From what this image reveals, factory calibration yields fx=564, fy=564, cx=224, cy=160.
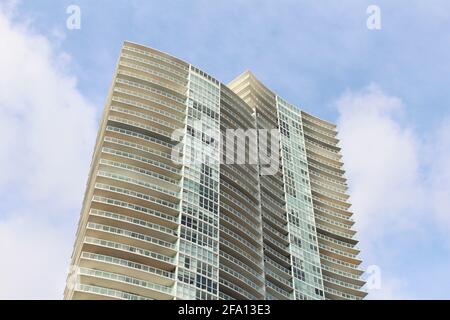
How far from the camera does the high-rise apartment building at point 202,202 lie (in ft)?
273

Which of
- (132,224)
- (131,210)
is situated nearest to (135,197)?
(131,210)

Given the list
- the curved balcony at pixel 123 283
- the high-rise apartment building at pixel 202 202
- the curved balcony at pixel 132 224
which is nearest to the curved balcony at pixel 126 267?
the high-rise apartment building at pixel 202 202

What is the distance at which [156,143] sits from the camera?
9900 cm

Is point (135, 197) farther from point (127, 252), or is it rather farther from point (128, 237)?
point (127, 252)

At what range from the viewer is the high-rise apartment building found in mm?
83312

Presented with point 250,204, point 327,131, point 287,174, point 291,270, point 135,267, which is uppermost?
point 327,131

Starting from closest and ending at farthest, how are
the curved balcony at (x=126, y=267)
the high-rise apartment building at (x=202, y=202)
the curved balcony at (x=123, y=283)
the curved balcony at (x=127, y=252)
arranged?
the curved balcony at (x=123, y=283)
the curved balcony at (x=126, y=267)
the curved balcony at (x=127, y=252)
the high-rise apartment building at (x=202, y=202)

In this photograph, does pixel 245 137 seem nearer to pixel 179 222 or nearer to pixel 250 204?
pixel 250 204

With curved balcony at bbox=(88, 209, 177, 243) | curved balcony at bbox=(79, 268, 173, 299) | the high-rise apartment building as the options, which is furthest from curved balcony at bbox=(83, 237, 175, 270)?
curved balcony at bbox=(79, 268, 173, 299)

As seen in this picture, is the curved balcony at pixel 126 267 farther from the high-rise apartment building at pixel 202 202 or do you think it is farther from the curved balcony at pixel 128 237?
the curved balcony at pixel 128 237

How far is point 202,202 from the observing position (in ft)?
318

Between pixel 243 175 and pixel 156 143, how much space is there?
66.0ft

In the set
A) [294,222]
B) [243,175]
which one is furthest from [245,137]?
[294,222]

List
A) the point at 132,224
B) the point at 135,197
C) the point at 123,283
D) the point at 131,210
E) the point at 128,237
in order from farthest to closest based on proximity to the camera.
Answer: the point at 135,197 < the point at 131,210 < the point at 132,224 < the point at 128,237 < the point at 123,283
